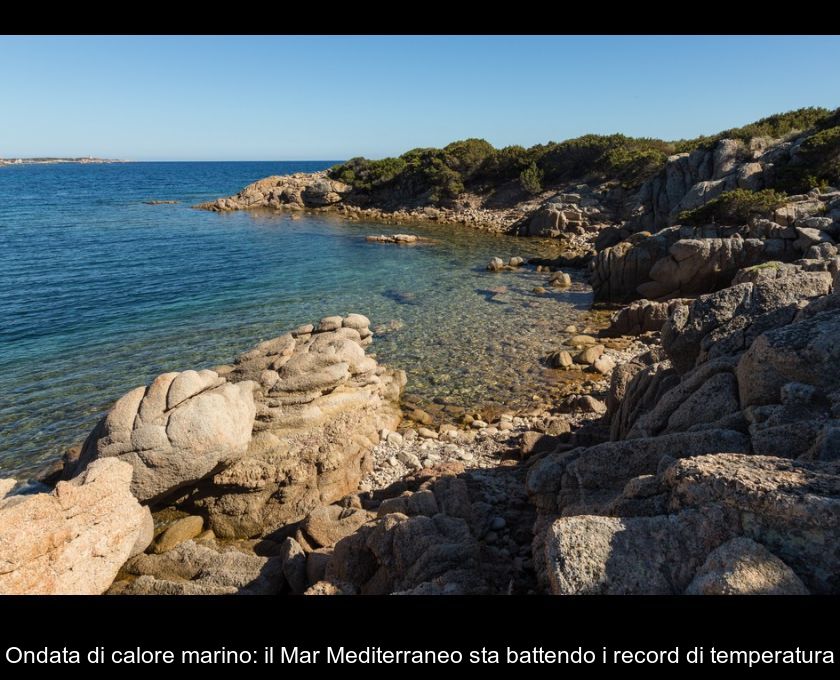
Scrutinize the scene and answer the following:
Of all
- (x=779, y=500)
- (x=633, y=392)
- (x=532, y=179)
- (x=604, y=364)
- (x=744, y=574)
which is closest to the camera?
(x=744, y=574)

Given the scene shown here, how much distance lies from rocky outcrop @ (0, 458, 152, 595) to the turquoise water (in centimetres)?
733

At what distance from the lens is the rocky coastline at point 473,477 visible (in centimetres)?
497

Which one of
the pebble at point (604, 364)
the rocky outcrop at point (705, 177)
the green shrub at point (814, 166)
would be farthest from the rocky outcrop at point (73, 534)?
the green shrub at point (814, 166)

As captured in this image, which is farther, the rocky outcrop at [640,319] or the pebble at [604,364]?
the rocky outcrop at [640,319]

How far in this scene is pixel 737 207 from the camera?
3241cm

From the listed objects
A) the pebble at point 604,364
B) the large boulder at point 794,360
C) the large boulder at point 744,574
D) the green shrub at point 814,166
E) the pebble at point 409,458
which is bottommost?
the pebble at point 409,458

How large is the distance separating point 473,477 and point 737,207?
30.3m

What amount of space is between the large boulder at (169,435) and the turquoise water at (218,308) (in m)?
6.28

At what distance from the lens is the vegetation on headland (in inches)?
1887

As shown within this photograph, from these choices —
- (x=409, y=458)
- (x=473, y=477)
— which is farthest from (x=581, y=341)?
(x=473, y=477)

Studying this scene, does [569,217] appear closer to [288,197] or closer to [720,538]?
[288,197]

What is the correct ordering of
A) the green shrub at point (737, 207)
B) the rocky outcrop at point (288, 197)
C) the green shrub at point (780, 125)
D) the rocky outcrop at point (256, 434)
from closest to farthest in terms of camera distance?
the rocky outcrop at point (256, 434)
the green shrub at point (737, 207)
the green shrub at point (780, 125)
the rocky outcrop at point (288, 197)

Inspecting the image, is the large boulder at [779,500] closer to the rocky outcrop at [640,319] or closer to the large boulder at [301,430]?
the large boulder at [301,430]

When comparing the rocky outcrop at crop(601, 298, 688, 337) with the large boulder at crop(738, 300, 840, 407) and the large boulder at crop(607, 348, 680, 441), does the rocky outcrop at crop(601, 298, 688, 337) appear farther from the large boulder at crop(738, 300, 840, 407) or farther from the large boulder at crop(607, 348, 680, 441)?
the large boulder at crop(738, 300, 840, 407)
